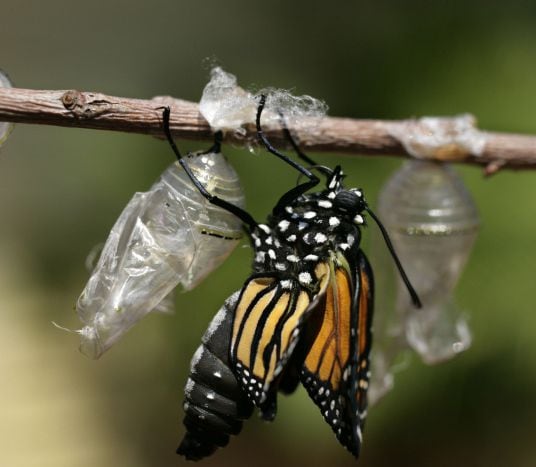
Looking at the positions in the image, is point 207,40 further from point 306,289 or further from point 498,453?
point 306,289

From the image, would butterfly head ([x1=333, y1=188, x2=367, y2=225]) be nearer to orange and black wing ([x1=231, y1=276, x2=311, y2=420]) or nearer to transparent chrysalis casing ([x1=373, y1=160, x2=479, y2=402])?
orange and black wing ([x1=231, y1=276, x2=311, y2=420])

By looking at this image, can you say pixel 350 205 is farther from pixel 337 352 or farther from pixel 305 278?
pixel 337 352

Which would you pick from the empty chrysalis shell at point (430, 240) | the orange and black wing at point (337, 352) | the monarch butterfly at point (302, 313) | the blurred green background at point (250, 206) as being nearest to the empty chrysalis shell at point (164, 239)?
the monarch butterfly at point (302, 313)

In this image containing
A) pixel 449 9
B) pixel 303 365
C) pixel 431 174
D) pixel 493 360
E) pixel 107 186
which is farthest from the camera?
pixel 107 186

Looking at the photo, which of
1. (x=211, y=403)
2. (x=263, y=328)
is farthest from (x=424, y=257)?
(x=211, y=403)

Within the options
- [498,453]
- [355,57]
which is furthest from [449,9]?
[498,453]

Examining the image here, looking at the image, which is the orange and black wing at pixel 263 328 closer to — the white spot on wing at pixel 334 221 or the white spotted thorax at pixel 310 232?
the white spotted thorax at pixel 310 232
